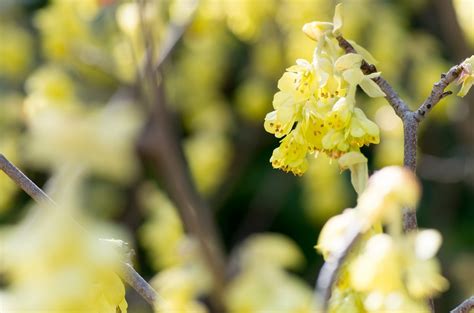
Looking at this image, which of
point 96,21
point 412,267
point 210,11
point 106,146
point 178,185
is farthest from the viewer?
point 96,21

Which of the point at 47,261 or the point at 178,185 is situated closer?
the point at 47,261

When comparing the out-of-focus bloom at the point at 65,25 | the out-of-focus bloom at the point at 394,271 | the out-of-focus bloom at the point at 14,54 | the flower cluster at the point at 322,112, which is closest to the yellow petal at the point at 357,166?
the flower cluster at the point at 322,112

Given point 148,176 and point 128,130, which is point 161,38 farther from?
point 128,130

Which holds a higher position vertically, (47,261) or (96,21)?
(47,261)

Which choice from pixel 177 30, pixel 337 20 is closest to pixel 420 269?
pixel 337 20

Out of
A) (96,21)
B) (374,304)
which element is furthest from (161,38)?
(374,304)

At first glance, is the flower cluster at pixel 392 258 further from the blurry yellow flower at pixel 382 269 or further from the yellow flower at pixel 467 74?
the yellow flower at pixel 467 74
